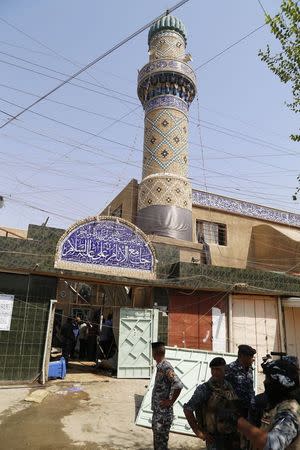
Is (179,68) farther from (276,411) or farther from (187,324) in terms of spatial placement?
(276,411)

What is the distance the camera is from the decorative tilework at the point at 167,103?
680 inches

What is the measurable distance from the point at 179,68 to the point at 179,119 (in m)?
2.71

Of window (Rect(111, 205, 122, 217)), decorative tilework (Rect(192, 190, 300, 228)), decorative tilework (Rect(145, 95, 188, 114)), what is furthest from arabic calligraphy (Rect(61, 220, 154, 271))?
decorative tilework (Rect(145, 95, 188, 114))

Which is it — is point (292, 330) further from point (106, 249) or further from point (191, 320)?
point (106, 249)

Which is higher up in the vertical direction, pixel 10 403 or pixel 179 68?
pixel 179 68

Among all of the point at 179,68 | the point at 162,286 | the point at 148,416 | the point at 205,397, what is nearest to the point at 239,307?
the point at 162,286

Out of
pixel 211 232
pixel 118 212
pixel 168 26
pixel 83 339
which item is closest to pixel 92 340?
pixel 83 339

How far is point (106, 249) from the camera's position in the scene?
34.1ft

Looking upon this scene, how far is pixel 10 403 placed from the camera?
7141 mm

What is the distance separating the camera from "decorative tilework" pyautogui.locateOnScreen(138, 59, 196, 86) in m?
17.5

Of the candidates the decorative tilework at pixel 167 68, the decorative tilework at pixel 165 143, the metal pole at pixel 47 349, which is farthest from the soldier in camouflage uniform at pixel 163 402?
the decorative tilework at pixel 167 68

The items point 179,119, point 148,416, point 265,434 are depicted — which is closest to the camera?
point 265,434

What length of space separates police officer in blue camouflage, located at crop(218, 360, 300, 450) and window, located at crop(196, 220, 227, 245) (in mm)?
14291

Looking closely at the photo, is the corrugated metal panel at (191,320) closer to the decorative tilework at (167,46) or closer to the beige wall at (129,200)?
the beige wall at (129,200)
